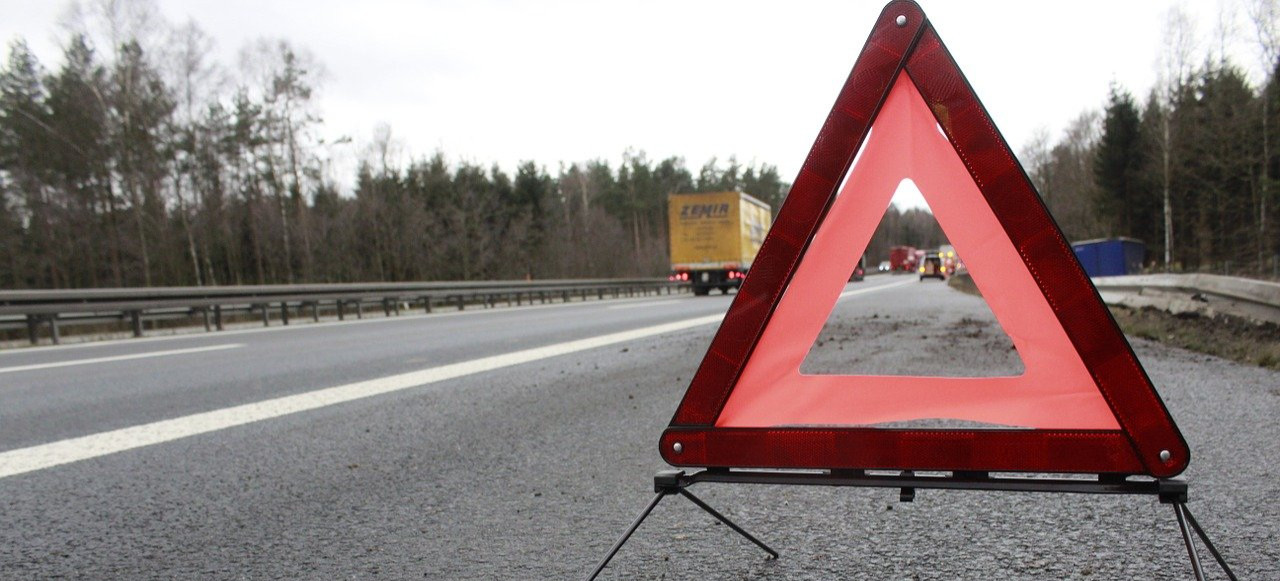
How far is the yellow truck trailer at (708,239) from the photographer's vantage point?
102 feet

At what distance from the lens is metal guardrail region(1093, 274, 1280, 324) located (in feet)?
20.6

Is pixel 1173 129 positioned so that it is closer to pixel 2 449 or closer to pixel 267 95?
pixel 267 95

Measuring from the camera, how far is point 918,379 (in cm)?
210

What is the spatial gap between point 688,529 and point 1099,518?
4.24 ft

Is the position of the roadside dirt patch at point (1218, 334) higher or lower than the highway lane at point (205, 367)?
lower

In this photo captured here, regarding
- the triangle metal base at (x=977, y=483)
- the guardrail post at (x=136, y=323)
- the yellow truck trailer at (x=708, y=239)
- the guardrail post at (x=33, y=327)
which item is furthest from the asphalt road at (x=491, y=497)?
the yellow truck trailer at (x=708, y=239)

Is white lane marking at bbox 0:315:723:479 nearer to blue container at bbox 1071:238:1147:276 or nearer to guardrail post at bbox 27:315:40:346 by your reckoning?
guardrail post at bbox 27:315:40:346

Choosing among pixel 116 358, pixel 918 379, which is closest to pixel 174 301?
pixel 116 358

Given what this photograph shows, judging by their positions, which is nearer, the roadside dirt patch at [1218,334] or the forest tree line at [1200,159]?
the roadside dirt patch at [1218,334]

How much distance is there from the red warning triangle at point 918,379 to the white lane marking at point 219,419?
330 cm

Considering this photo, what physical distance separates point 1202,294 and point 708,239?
935 inches

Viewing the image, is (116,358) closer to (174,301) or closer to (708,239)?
(174,301)

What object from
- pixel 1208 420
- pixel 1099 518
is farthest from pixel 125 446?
pixel 1208 420

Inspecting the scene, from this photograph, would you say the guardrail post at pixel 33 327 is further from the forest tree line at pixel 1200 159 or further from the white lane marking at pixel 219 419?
the forest tree line at pixel 1200 159
